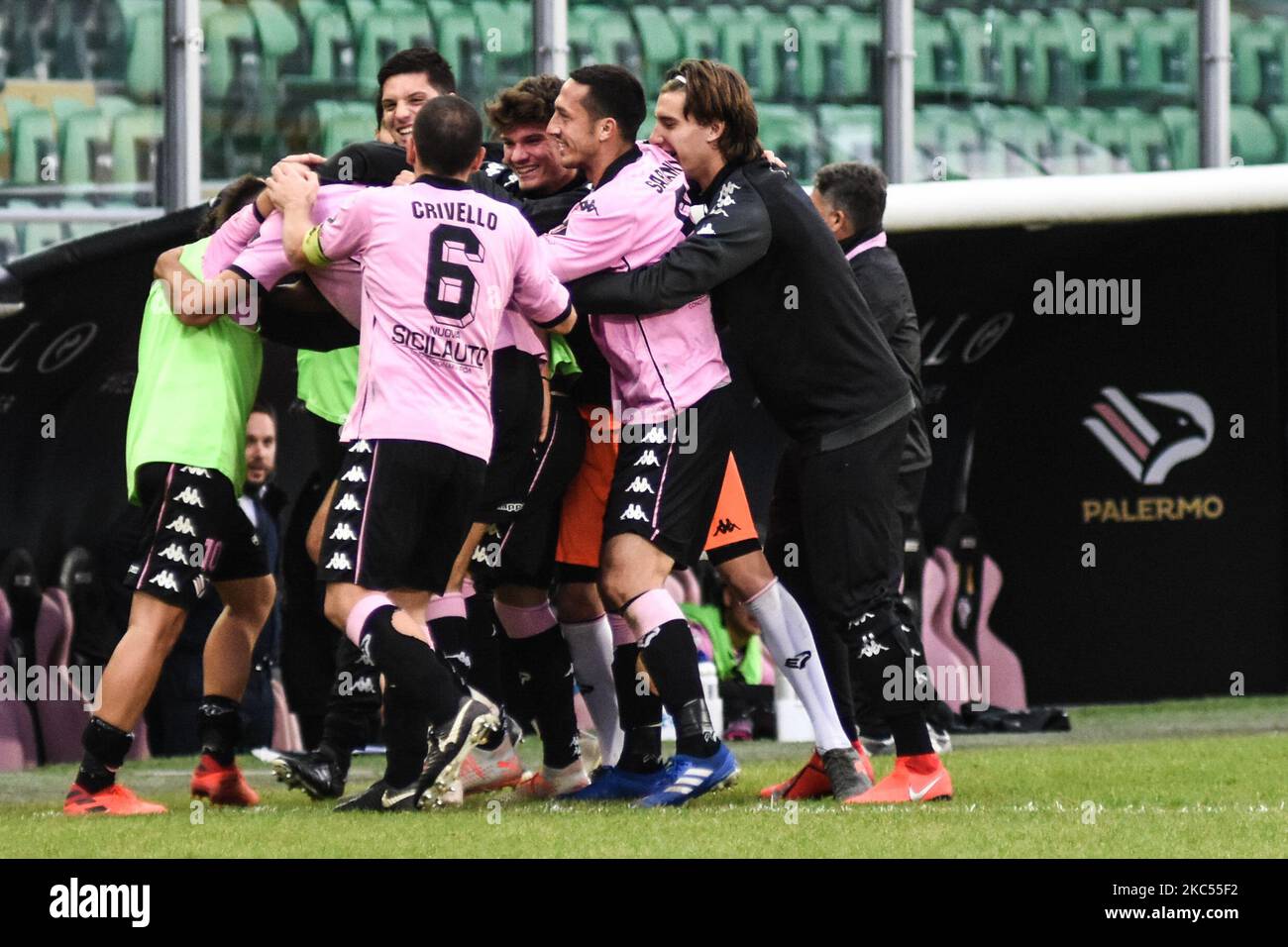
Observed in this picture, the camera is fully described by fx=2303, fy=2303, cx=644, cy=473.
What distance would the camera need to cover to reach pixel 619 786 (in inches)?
250

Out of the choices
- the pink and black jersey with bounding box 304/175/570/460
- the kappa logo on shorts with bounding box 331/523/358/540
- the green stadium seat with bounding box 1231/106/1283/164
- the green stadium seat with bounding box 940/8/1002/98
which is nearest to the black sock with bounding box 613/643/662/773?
the pink and black jersey with bounding box 304/175/570/460

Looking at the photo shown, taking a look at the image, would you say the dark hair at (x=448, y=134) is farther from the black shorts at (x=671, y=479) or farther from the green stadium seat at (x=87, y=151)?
the green stadium seat at (x=87, y=151)

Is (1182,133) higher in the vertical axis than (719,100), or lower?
higher

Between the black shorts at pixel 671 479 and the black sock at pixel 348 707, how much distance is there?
942 mm

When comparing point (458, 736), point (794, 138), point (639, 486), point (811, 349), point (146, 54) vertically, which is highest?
point (146, 54)

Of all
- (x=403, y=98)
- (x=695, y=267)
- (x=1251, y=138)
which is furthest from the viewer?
(x=1251, y=138)

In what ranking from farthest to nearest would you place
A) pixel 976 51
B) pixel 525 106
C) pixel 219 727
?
pixel 976 51
pixel 525 106
pixel 219 727

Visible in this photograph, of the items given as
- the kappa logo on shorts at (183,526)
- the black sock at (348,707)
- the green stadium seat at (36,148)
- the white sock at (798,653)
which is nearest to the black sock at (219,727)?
the black sock at (348,707)

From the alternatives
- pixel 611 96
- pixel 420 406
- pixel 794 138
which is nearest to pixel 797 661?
pixel 420 406

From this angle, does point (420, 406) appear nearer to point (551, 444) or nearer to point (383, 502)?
point (383, 502)

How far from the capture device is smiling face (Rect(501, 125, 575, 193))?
6672mm

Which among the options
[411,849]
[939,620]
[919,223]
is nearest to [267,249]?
[411,849]

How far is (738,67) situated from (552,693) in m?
5.62

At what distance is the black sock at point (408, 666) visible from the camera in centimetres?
559
